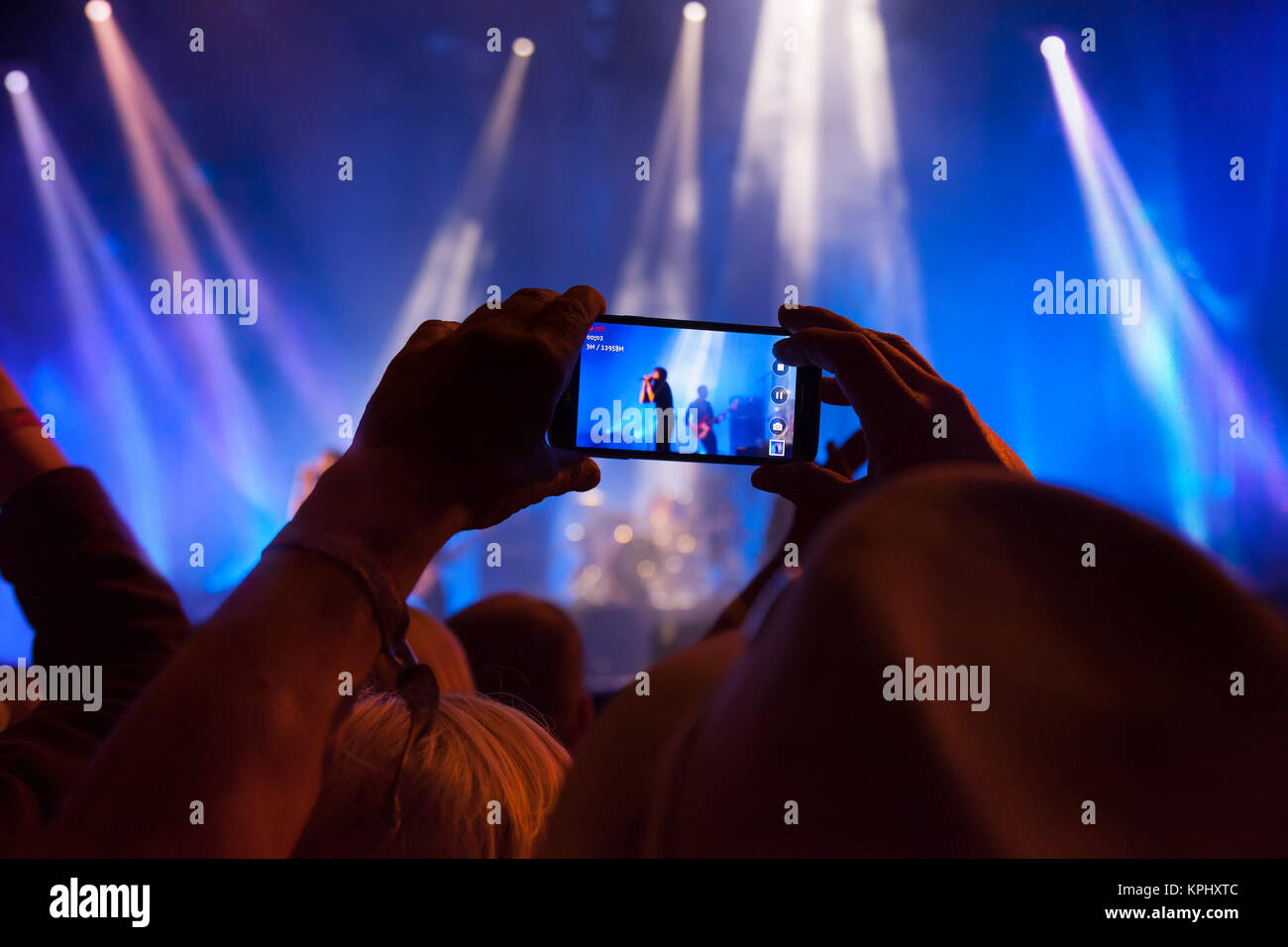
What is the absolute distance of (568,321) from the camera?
2.40 ft

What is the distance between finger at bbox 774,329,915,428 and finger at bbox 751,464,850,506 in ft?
0.30

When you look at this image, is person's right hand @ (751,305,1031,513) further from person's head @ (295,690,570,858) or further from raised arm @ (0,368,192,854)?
raised arm @ (0,368,192,854)

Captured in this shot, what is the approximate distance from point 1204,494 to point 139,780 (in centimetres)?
A: 627

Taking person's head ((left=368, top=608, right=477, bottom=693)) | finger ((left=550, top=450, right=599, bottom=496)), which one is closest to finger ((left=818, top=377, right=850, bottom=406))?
finger ((left=550, top=450, right=599, bottom=496))

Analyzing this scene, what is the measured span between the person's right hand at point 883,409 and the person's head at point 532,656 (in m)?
0.76

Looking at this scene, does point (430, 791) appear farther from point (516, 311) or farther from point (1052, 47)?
point (1052, 47)

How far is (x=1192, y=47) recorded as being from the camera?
5.01m

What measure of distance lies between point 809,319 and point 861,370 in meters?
0.13

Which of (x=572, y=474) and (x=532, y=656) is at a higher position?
(x=572, y=474)

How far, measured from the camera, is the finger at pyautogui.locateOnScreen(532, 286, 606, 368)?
705 mm

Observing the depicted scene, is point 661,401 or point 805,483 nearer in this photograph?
point 805,483

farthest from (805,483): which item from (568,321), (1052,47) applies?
(1052,47)
